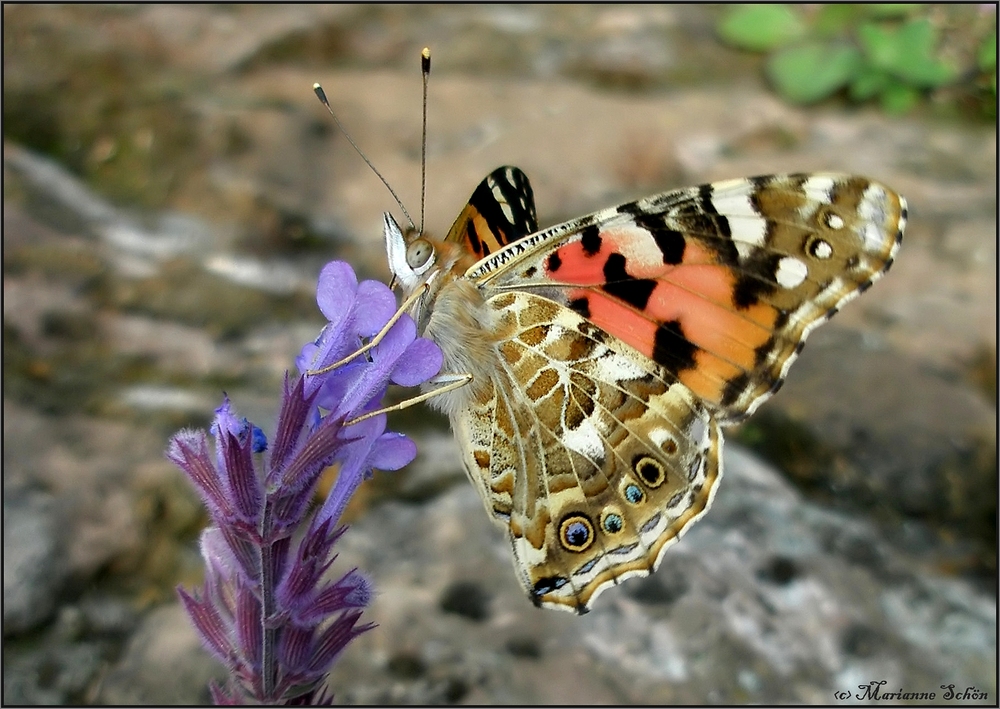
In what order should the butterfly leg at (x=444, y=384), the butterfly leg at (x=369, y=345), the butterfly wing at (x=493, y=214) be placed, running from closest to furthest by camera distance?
the butterfly leg at (x=369, y=345) < the butterfly leg at (x=444, y=384) < the butterfly wing at (x=493, y=214)

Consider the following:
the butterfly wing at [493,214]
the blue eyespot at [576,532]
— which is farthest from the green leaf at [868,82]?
the blue eyespot at [576,532]

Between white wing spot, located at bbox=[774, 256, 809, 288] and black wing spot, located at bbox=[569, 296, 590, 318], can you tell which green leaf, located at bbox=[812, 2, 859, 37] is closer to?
white wing spot, located at bbox=[774, 256, 809, 288]

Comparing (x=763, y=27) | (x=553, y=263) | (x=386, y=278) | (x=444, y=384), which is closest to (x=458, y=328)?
(x=444, y=384)

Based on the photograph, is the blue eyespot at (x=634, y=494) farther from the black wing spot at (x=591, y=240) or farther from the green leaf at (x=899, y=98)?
the green leaf at (x=899, y=98)

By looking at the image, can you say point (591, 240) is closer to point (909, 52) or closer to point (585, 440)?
point (585, 440)

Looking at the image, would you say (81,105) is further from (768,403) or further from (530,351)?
(768,403)

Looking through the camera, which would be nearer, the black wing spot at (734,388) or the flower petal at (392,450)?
the flower petal at (392,450)

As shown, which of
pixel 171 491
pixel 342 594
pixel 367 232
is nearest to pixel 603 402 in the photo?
pixel 342 594
